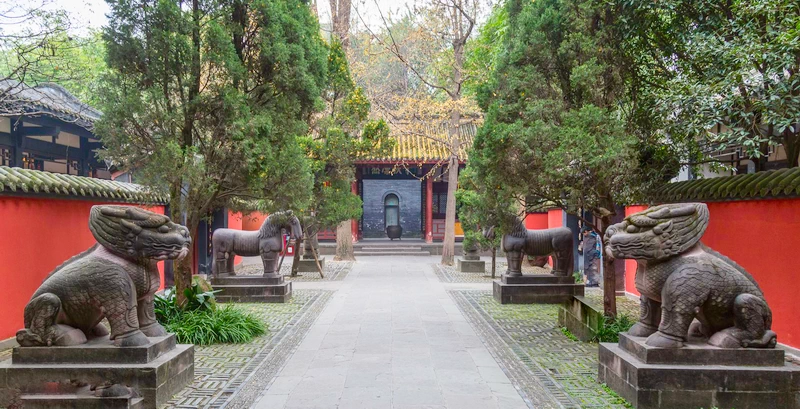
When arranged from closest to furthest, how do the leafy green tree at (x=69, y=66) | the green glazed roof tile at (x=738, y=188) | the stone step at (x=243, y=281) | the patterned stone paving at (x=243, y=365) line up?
the patterned stone paving at (x=243, y=365), the green glazed roof tile at (x=738, y=188), the leafy green tree at (x=69, y=66), the stone step at (x=243, y=281)

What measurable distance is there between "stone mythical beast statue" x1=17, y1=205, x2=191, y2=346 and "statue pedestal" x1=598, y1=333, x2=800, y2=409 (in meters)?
4.15

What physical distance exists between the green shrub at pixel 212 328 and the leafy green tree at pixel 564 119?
3.85 metres

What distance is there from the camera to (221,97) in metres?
7.25

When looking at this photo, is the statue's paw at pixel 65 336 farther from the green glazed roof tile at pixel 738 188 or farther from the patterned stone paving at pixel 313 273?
the patterned stone paving at pixel 313 273

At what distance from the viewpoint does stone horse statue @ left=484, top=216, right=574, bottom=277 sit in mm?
10742

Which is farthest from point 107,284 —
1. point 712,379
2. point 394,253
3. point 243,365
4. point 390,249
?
point 390,249

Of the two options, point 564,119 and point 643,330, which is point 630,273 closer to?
point 564,119

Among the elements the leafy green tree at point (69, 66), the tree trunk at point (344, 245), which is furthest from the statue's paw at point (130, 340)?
the tree trunk at point (344, 245)

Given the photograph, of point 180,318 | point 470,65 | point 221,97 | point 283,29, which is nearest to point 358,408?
point 180,318

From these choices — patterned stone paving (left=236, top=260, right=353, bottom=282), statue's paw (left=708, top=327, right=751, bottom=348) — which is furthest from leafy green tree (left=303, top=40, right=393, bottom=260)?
statue's paw (left=708, top=327, right=751, bottom=348)

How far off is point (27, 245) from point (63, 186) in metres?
0.97

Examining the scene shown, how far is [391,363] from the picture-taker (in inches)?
240

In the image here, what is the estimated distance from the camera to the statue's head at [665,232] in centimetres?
458

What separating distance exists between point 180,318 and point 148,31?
12.4 ft
